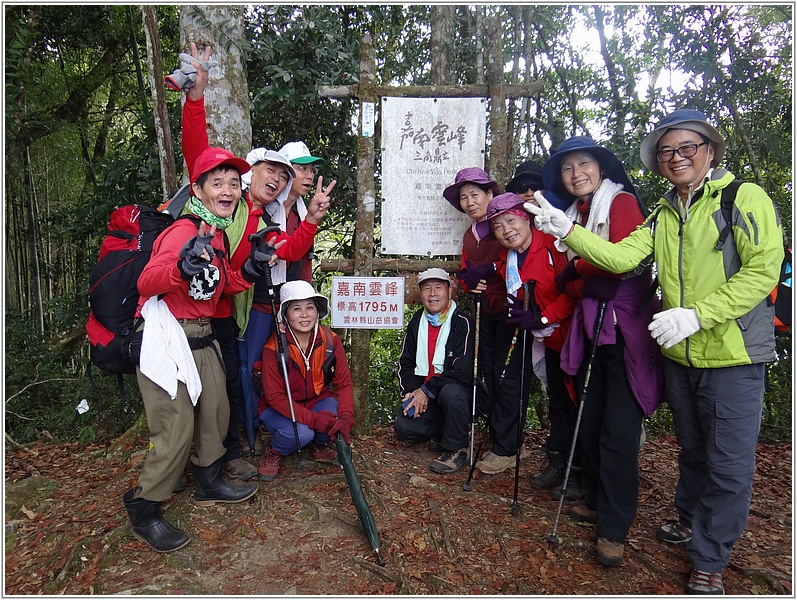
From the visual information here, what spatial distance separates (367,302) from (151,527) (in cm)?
275

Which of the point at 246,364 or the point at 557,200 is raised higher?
the point at 557,200

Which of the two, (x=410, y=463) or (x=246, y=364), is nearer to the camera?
(x=246, y=364)

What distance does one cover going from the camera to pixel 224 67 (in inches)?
198

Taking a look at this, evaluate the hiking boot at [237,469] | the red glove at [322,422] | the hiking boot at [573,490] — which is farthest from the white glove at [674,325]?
the hiking boot at [237,469]

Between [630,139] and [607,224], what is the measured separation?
10.6ft

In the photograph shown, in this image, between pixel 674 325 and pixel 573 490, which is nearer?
pixel 674 325

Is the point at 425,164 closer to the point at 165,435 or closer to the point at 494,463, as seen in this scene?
the point at 494,463

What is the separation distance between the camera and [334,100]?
20.9 feet

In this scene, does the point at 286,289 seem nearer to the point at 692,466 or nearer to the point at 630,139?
the point at 692,466

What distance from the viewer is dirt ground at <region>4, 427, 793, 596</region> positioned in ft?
10.7

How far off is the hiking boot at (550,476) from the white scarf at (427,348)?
1322 millimetres

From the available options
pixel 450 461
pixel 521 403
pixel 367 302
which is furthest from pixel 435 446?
pixel 367 302

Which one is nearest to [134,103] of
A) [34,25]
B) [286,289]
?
[34,25]

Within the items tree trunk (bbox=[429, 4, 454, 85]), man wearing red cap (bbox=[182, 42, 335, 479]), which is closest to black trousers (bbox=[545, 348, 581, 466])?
man wearing red cap (bbox=[182, 42, 335, 479])
